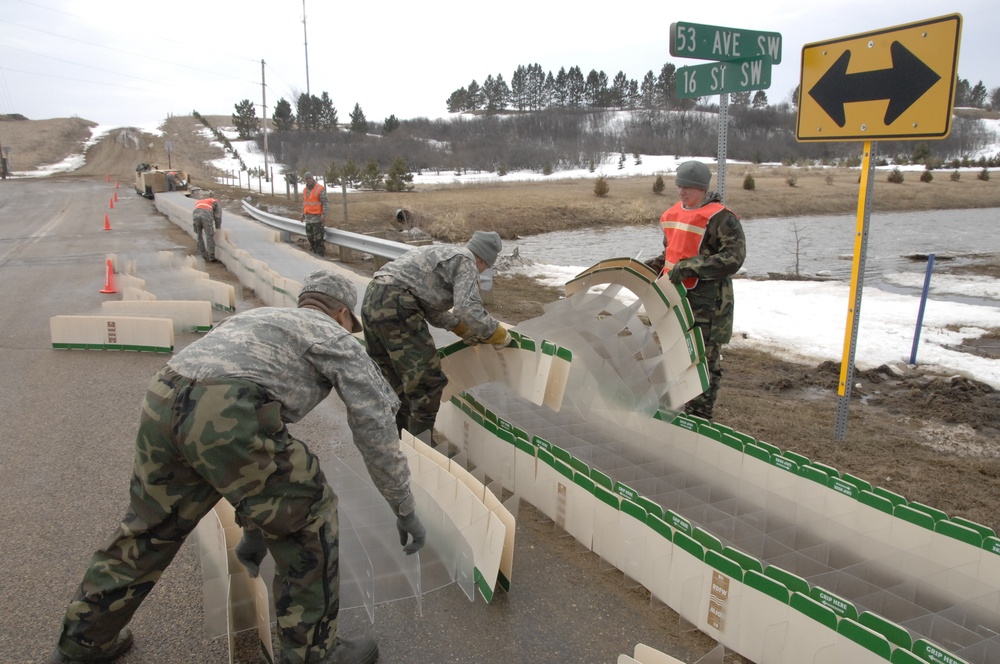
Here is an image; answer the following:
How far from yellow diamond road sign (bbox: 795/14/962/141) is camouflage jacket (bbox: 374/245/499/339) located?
9.22 ft

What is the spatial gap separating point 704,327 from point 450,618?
3313 millimetres

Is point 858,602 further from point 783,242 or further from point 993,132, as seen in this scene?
point 993,132

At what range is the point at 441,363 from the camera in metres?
5.00

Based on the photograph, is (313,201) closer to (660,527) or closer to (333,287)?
(333,287)

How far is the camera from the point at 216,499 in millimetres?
2766

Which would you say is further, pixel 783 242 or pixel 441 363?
pixel 783 242

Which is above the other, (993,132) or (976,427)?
(993,132)

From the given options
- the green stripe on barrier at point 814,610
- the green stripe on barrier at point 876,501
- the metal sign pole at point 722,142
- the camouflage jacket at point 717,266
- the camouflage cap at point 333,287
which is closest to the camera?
the green stripe on barrier at point 814,610

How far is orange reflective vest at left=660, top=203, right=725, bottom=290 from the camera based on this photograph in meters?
5.38

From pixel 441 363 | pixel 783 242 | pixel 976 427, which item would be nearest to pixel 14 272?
pixel 441 363

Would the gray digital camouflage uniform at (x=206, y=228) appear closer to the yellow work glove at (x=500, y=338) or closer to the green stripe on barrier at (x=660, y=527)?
the yellow work glove at (x=500, y=338)

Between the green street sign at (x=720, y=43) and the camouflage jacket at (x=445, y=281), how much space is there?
231 centimetres

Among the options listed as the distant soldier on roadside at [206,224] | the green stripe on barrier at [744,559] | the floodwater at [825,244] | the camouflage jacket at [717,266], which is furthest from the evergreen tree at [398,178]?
the green stripe on barrier at [744,559]

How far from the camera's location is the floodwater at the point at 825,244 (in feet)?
56.5
